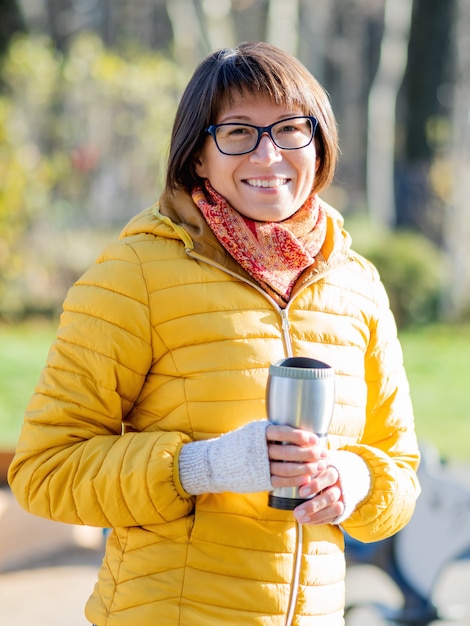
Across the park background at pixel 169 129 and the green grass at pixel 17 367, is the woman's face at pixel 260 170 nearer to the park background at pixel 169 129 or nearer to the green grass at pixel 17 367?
the green grass at pixel 17 367

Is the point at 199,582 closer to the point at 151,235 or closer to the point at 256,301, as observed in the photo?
the point at 256,301

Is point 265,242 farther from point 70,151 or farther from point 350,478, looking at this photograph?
point 70,151

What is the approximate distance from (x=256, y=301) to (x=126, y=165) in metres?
10.5

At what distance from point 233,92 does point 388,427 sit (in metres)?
0.87

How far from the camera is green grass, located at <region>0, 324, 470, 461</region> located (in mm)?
8031

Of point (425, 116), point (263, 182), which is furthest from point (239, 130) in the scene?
point (425, 116)

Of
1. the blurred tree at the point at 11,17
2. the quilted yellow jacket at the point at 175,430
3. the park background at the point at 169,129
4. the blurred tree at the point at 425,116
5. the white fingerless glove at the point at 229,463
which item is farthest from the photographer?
the blurred tree at the point at 425,116

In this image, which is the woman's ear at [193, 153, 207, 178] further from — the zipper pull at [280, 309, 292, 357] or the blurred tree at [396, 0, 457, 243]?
the blurred tree at [396, 0, 457, 243]

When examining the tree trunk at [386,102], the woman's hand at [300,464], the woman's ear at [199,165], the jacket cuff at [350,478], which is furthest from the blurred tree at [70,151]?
the woman's hand at [300,464]

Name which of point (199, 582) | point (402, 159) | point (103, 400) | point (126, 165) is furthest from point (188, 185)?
point (402, 159)

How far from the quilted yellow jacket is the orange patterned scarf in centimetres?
3

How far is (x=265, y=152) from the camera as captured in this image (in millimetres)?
2113

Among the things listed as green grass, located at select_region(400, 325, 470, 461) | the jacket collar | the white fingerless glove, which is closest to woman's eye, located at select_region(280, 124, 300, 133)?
the jacket collar

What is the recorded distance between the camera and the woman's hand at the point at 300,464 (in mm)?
1851
